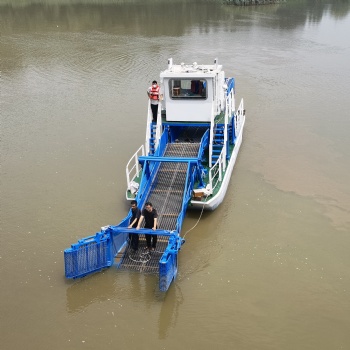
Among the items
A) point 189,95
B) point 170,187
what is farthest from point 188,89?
point 170,187

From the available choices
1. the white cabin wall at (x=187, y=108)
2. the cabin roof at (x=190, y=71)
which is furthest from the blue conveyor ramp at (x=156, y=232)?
the cabin roof at (x=190, y=71)

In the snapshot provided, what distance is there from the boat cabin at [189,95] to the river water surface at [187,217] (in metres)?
2.52

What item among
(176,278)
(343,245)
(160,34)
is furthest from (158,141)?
(160,34)

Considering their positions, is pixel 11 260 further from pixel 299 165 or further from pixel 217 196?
pixel 299 165

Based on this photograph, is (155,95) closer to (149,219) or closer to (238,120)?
(238,120)

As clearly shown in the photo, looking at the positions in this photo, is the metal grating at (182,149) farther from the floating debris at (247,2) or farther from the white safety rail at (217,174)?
the floating debris at (247,2)

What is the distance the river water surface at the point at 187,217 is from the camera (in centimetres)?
870

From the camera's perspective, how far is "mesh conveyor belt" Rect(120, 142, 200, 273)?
32.7ft

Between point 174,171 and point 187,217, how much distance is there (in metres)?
1.42

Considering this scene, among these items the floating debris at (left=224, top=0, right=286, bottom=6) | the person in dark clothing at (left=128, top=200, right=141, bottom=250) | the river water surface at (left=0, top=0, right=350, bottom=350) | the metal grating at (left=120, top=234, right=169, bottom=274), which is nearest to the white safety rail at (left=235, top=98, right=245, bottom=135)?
the river water surface at (left=0, top=0, right=350, bottom=350)

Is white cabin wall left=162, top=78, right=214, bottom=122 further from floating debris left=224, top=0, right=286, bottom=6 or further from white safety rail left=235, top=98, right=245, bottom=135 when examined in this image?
floating debris left=224, top=0, right=286, bottom=6

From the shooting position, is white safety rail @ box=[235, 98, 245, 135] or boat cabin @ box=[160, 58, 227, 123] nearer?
boat cabin @ box=[160, 58, 227, 123]

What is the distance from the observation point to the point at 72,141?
16.9 meters

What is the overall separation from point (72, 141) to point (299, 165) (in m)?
8.77
